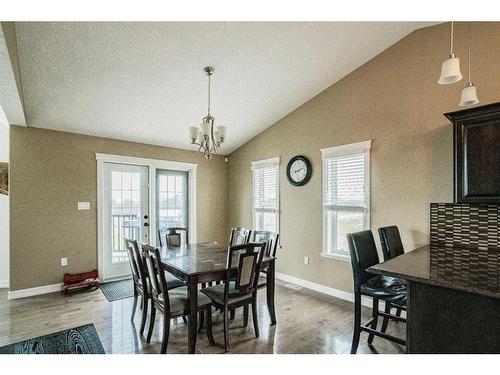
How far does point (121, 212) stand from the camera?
14.8 feet

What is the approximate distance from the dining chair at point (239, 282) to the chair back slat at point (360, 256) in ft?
2.63

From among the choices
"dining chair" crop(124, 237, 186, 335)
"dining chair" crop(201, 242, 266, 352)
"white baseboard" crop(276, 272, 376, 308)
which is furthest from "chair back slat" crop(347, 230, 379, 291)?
"dining chair" crop(124, 237, 186, 335)

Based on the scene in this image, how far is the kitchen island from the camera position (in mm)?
1520

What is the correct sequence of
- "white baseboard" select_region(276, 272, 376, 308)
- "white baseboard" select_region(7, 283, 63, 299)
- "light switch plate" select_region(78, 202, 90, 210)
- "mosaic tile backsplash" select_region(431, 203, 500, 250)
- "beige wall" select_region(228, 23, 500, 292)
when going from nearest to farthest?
"mosaic tile backsplash" select_region(431, 203, 500, 250) → "beige wall" select_region(228, 23, 500, 292) → "white baseboard" select_region(276, 272, 376, 308) → "white baseboard" select_region(7, 283, 63, 299) → "light switch plate" select_region(78, 202, 90, 210)

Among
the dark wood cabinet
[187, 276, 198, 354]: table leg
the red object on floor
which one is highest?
the dark wood cabinet

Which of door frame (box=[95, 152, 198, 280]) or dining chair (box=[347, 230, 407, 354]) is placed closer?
dining chair (box=[347, 230, 407, 354])

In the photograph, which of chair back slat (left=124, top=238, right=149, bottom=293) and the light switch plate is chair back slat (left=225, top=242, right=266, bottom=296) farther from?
the light switch plate

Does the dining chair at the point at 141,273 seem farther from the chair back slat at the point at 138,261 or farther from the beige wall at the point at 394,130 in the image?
the beige wall at the point at 394,130

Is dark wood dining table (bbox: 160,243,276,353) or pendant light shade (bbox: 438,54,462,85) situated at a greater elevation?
pendant light shade (bbox: 438,54,462,85)

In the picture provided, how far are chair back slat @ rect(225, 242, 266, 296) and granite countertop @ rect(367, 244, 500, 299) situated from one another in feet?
3.32

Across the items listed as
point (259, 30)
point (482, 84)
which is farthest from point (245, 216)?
point (482, 84)

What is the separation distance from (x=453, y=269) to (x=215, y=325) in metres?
2.28

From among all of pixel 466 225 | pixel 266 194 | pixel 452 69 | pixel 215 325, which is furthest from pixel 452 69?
pixel 266 194

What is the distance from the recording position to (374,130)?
342cm
